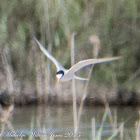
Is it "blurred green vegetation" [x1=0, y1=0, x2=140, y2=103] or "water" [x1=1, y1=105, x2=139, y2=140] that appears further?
"blurred green vegetation" [x1=0, y1=0, x2=140, y2=103]

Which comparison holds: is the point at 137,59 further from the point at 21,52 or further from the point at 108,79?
the point at 21,52

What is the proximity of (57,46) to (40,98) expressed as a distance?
37.0 inches

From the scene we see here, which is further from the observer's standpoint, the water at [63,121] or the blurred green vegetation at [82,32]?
the blurred green vegetation at [82,32]

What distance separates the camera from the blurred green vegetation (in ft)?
36.4

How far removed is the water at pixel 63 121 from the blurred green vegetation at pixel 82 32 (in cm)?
70

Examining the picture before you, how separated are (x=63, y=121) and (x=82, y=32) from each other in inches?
78.1

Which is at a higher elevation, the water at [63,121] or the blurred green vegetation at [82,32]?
the blurred green vegetation at [82,32]

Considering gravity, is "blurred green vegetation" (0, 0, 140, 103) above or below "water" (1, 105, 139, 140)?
above

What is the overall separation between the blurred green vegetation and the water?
2.29 ft

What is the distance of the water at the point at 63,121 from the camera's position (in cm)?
852

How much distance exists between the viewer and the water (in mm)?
8523

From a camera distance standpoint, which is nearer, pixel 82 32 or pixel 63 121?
pixel 63 121

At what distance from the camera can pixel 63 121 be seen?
9.80 m

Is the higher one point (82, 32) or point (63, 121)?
point (82, 32)
